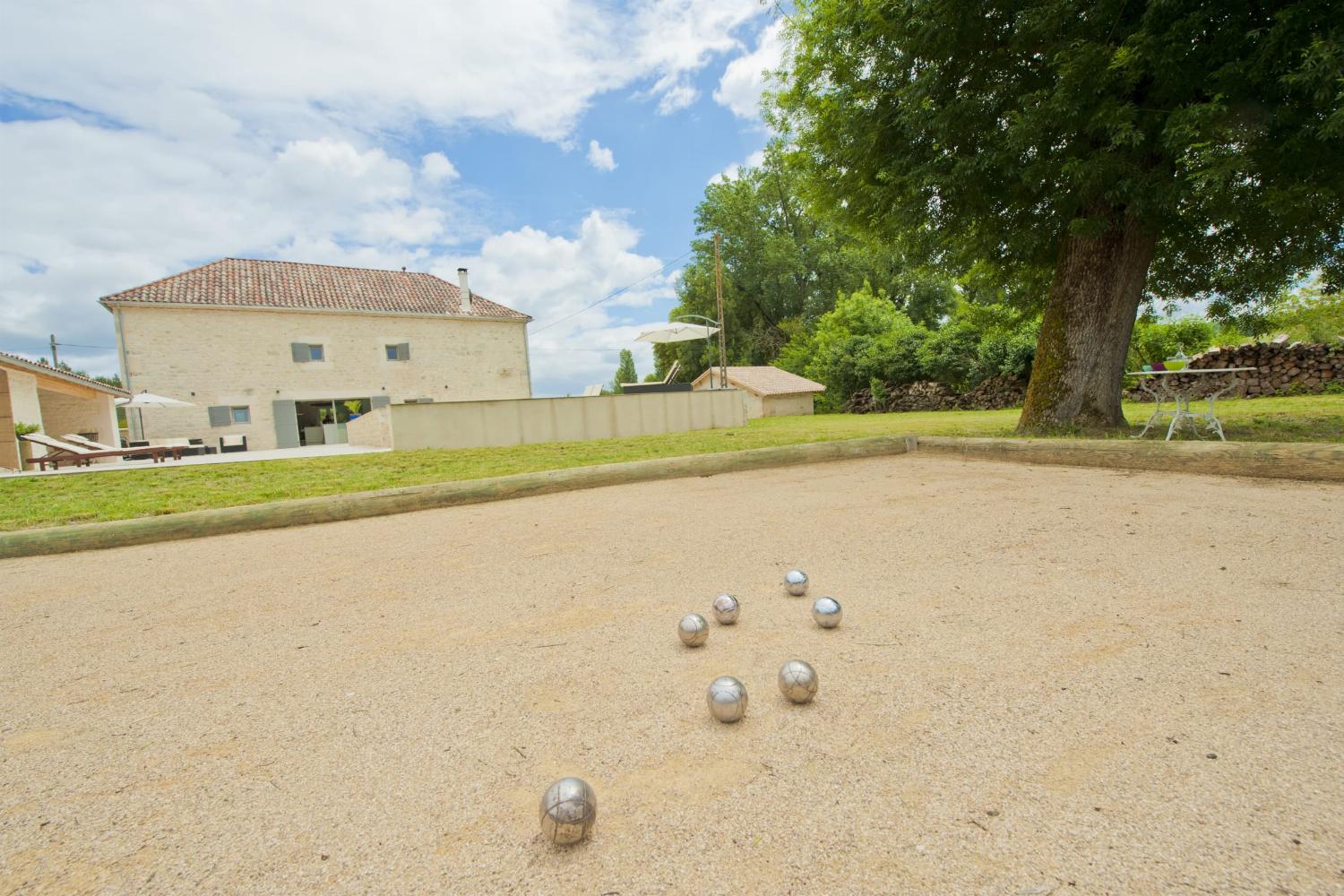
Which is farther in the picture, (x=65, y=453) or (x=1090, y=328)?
(x=65, y=453)

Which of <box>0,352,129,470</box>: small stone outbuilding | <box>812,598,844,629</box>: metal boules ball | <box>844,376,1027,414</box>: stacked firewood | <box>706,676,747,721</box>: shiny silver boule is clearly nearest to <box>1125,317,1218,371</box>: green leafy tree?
<box>844,376,1027,414</box>: stacked firewood

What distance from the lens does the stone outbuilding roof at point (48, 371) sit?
13531mm

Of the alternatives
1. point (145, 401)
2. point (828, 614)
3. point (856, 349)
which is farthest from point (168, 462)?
point (856, 349)

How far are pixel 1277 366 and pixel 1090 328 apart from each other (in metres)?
13.0

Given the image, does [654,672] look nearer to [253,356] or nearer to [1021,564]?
[1021,564]

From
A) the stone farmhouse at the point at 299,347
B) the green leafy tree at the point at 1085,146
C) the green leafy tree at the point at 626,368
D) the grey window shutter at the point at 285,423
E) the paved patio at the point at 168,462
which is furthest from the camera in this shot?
the green leafy tree at the point at 626,368

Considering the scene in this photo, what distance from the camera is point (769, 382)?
109 feet

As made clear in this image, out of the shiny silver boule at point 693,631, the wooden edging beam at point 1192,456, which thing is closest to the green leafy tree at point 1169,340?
the wooden edging beam at point 1192,456

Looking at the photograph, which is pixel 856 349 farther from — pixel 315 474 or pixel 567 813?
pixel 567 813

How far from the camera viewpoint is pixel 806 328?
137 ft

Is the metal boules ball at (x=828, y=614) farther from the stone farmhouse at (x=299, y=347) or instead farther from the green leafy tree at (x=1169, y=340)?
the green leafy tree at (x=1169, y=340)

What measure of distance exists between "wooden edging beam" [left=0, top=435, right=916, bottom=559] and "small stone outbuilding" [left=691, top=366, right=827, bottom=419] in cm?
2280

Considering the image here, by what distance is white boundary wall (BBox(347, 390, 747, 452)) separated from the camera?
13891 millimetres

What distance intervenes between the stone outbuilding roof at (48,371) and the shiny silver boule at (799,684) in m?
19.5
